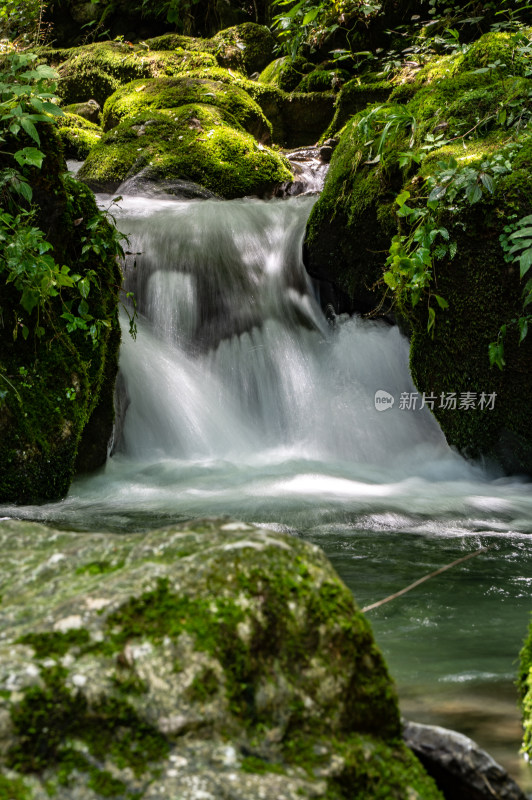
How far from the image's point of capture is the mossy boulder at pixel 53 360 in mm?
4703

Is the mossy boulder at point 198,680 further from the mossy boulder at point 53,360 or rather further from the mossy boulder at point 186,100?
the mossy boulder at point 186,100

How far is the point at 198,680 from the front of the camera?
1173mm

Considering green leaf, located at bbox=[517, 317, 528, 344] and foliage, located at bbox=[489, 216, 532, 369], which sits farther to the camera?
green leaf, located at bbox=[517, 317, 528, 344]

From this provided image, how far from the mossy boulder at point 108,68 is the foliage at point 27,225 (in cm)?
1011

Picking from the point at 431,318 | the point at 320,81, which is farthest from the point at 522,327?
the point at 320,81

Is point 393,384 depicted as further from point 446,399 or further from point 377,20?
point 377,20

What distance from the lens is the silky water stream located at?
2996 mm

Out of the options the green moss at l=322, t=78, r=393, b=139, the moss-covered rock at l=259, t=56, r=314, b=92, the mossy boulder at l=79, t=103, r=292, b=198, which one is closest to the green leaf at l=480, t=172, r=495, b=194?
the mossy boulder at l=79, t=103, r=292, b=198

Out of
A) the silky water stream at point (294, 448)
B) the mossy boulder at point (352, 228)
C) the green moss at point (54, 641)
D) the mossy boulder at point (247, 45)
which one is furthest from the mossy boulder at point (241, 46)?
the green moss at point (54, 641)

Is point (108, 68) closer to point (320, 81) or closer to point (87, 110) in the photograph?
point (87, 110)

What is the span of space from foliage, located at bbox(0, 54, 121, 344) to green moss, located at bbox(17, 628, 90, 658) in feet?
11.3

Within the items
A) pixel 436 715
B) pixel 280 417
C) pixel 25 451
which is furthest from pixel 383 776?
pixel 280 417

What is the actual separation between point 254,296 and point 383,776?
673cm

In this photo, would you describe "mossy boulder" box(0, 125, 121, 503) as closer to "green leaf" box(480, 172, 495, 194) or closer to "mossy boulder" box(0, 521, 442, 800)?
"green leaf" box(480, 172, 495, 194)
